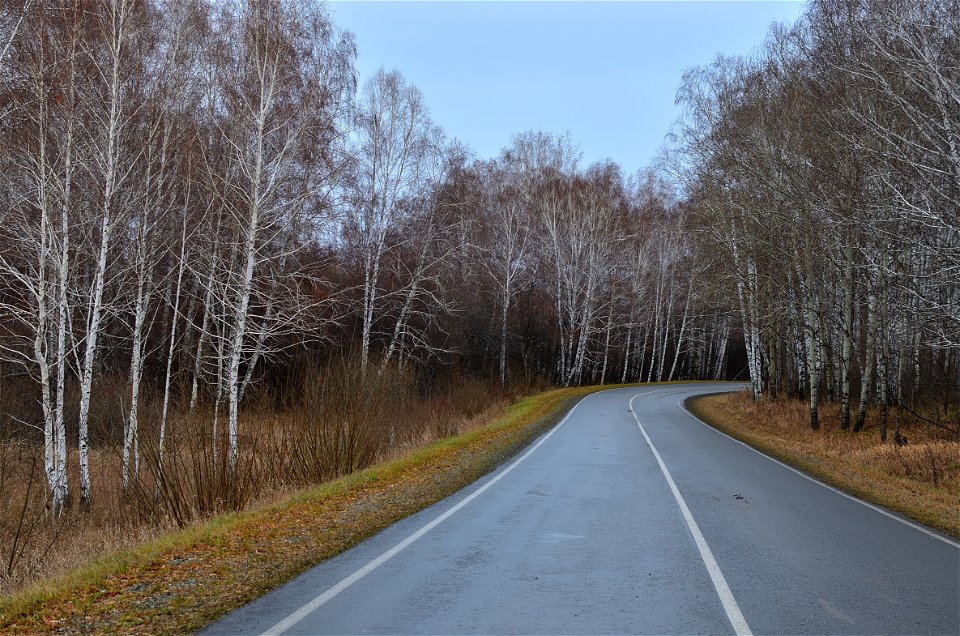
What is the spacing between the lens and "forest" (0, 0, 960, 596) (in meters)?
12.5

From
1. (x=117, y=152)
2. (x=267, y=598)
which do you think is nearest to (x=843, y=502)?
(x=267, y=598)

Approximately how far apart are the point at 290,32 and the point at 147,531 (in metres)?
12.1

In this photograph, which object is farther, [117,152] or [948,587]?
[117,152]

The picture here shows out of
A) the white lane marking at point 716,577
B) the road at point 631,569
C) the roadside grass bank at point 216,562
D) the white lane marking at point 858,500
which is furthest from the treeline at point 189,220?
the white lane marking at point 858,500

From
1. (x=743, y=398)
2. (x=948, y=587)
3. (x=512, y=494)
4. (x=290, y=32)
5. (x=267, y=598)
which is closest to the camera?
(x=267, y=598)

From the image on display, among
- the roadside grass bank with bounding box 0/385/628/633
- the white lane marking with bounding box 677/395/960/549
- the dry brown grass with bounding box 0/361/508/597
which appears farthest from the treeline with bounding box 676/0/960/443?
the dry brown grass with bounding box 0/361/508/597

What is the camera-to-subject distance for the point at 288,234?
19969mm

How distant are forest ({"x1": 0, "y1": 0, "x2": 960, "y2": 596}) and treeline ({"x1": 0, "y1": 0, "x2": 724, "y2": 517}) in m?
0.11

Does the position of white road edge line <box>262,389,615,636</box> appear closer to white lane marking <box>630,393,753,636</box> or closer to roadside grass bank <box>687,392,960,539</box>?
white lane marking <box>630,393,753,636</box>

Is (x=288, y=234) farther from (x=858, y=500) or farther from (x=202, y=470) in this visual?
(x=858, y=500)

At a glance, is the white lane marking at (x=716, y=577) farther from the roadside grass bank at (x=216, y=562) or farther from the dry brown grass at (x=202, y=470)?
the dry brown grass at (x=202, y=470)

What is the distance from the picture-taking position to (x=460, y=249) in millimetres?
32656

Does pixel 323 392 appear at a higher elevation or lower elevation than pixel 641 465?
higher

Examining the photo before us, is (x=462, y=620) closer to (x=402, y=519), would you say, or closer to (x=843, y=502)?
(x=402, y=519)
